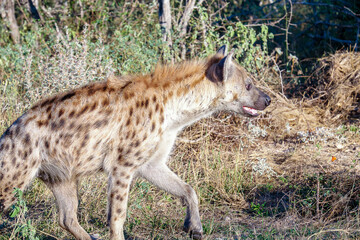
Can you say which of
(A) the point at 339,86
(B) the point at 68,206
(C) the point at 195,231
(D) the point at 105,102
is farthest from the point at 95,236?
(A) the point at 339,86

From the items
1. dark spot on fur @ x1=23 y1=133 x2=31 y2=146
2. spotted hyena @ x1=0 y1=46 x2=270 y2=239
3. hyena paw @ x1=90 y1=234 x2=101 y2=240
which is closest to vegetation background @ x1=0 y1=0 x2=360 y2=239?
hyena paw @ x1=90 y1=234 x2=101 y2=240

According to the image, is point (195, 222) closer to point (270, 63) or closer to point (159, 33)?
point (159, 33)

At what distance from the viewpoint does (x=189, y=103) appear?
12.0 feet

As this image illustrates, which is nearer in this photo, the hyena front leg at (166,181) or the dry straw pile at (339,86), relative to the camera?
the hyena front leg at (166,181)

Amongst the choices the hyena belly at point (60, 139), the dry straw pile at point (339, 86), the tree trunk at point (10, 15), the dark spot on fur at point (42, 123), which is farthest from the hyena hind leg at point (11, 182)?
the tree trunk at point (10, 15)

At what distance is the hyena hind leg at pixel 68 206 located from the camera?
363cm

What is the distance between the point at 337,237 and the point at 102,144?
1686 millimetres

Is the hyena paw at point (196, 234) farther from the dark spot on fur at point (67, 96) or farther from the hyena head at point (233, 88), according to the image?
the dark spot on fur at point (67, 96)

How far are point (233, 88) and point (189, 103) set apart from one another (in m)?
0.38

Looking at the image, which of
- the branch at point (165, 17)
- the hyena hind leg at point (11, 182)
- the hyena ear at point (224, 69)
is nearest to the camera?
the hyena hind leg at point (11, 182)

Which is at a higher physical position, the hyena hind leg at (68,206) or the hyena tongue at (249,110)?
the hyena tongue at (249,110)

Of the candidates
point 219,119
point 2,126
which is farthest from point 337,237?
point 2,126

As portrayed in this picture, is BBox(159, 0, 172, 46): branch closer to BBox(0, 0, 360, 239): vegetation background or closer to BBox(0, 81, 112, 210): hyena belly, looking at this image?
BBox(0, 0, 360, 239): vegetation background

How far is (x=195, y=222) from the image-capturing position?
139 inches
